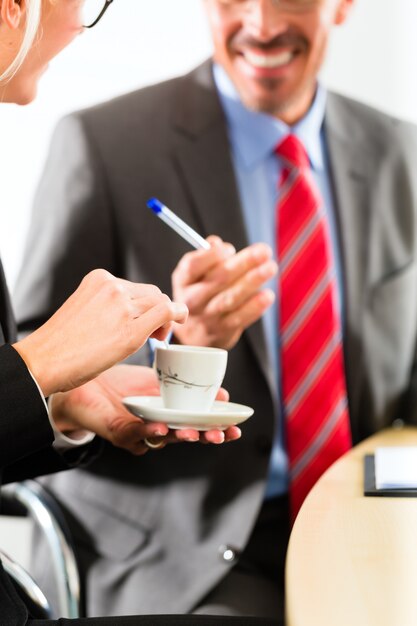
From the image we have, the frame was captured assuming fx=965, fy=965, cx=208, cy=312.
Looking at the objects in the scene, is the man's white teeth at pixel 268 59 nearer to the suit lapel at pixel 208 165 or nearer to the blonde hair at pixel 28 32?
the suit lapel at pixel 208 165

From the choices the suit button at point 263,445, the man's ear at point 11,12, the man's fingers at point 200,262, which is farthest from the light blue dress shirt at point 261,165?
the man's ear at point 11,12

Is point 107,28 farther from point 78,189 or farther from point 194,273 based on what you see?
point 194,273

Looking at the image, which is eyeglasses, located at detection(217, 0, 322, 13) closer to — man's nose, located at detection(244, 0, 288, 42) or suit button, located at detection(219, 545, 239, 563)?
man's nose, located at detection(244, 0, 288, 42)

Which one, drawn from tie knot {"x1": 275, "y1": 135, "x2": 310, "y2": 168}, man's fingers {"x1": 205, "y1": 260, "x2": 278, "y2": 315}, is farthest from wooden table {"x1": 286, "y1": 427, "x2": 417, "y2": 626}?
tie knot {"x1": 275, "y1": 135, "x2": 310, "y2": 168}

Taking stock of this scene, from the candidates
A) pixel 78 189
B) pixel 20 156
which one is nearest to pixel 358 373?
pixel 78 189

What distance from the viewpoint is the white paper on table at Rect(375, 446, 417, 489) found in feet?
3.13

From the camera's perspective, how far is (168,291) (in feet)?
4.60

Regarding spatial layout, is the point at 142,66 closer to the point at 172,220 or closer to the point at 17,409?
the point at 172,220

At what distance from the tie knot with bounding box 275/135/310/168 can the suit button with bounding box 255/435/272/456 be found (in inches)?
17.4

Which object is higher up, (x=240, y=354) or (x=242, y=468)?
(x=240, y=354)

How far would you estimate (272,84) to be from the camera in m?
1.55

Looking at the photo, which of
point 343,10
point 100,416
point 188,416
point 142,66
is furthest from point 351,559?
point 343,10

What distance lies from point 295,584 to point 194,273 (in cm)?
63

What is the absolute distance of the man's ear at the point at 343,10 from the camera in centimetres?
158
